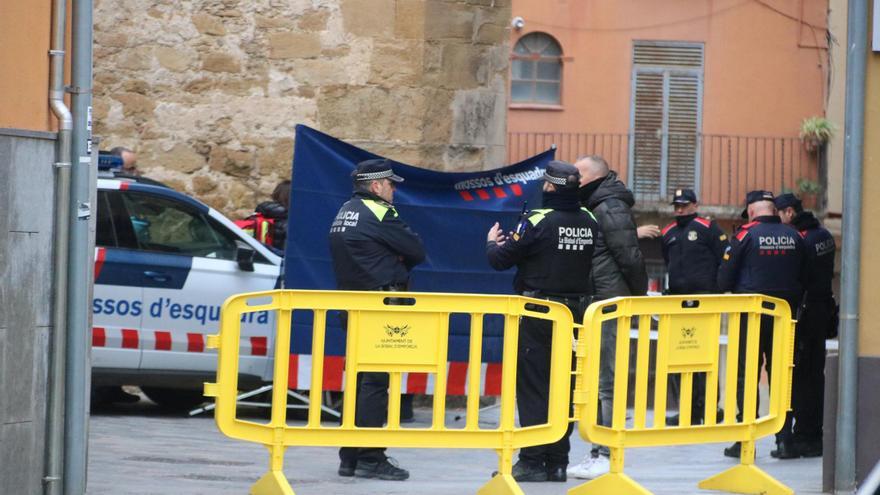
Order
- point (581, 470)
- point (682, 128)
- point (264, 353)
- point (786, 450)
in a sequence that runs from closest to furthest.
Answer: point (581, 470) → point (786, 450) → point (264, 353) → point (682, 128)

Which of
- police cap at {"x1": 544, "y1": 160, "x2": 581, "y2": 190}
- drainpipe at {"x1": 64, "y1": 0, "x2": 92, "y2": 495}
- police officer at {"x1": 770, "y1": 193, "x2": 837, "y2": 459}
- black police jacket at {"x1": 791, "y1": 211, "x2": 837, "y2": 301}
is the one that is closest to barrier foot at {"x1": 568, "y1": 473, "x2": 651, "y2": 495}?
police cap at {"x1": 544, "y1": 160, "x2": 581, "y2": 190}

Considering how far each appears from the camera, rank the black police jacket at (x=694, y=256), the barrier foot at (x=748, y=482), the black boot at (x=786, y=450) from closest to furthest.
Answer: the barrier foot at (x=748, y=482)
the black boot at (x=786, y=450)
the black police jacket at (x=694, y=256)

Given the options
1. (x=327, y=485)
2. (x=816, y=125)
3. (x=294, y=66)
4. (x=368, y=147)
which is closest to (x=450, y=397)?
(x=368, y=147)

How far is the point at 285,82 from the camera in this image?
14.2 m

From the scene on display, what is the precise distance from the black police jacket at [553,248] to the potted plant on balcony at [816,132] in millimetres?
23115

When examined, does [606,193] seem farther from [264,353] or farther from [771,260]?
[264,353]

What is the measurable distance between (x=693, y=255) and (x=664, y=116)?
782 inches

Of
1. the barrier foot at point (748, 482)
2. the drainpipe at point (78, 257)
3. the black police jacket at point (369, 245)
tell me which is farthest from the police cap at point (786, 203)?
the drainpipe at point (78, 257)

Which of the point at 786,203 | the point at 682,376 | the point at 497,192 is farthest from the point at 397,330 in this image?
the point at 786,203

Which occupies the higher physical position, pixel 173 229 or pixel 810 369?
pixel 173 229

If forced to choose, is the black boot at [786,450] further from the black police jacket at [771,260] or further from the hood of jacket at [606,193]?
the hood of jacket at [606,193]

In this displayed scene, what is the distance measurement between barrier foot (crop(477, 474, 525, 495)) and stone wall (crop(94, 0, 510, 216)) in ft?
19.6

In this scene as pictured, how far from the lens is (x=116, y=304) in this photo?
462 inches

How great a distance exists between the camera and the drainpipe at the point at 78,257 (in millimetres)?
7703
